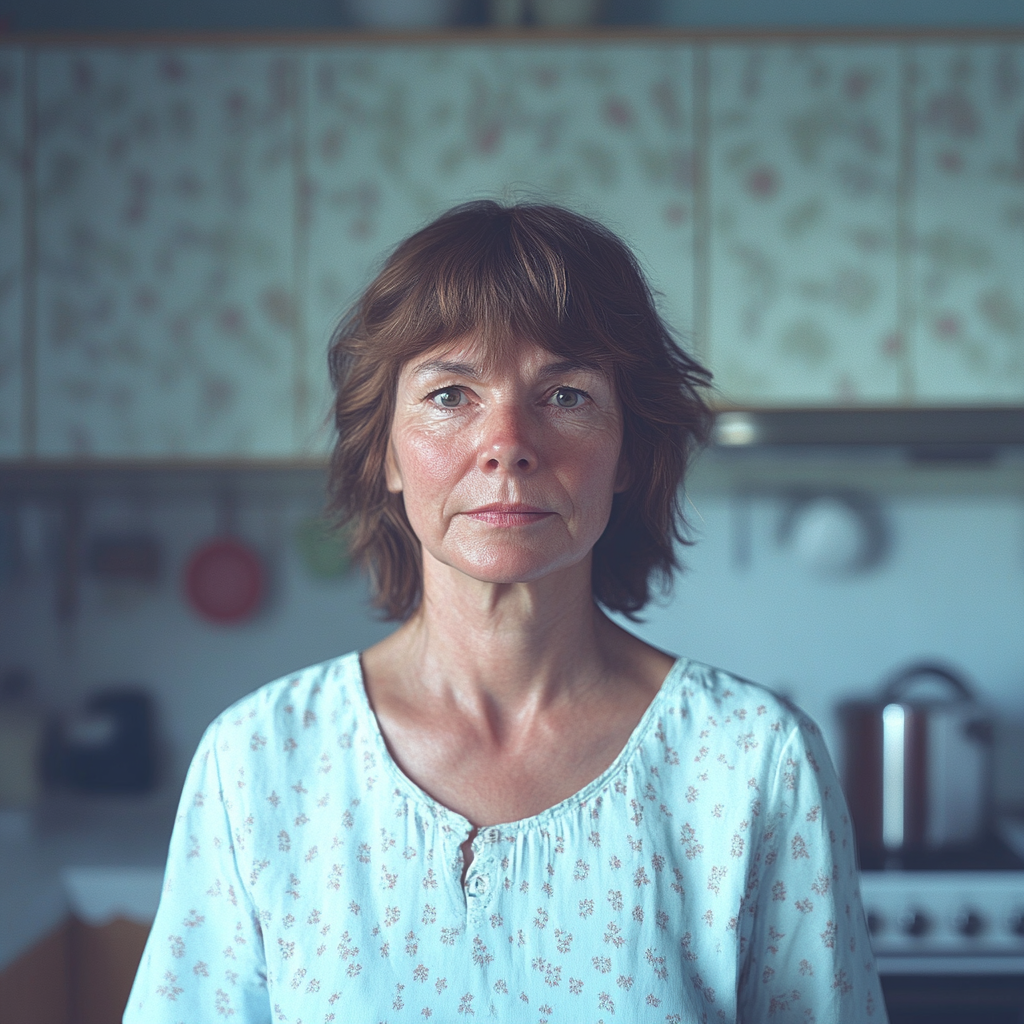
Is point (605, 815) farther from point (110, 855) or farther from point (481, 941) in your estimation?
point (110, 855)

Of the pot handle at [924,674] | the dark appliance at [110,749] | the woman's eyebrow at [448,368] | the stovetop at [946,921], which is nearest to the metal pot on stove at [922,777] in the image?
the pot handle at [924,674]

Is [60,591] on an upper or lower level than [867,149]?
lower

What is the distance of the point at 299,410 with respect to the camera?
2.05m

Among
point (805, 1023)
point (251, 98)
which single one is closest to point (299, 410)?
point (251, 98)

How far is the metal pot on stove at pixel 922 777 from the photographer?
1993 millimetres

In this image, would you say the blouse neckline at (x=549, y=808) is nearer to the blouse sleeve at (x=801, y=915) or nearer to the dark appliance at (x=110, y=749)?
the blouse sleeve at (x=801, y=915)

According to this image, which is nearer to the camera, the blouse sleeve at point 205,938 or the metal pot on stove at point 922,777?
the blouse sleeve at point 205,938

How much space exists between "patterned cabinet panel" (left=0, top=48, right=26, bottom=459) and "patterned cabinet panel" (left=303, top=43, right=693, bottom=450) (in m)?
0.60

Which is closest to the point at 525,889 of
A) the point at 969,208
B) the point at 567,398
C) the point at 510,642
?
the point at 510,642

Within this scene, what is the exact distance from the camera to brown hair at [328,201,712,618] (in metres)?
0.84

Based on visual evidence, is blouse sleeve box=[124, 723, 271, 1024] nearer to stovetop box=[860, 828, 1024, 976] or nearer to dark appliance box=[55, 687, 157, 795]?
stovetop box=[860, 828, 1024, 976]

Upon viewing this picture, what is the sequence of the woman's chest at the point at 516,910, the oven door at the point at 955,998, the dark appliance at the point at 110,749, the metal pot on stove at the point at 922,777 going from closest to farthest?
1. the woman's chest at the point at 516,910
2. the oven door at the point at 955,998
3. the metal pot on stove at the point at 922,777
4. the dark appliance at the point at 110,749

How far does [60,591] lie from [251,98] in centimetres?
125

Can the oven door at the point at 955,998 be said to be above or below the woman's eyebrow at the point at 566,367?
below
